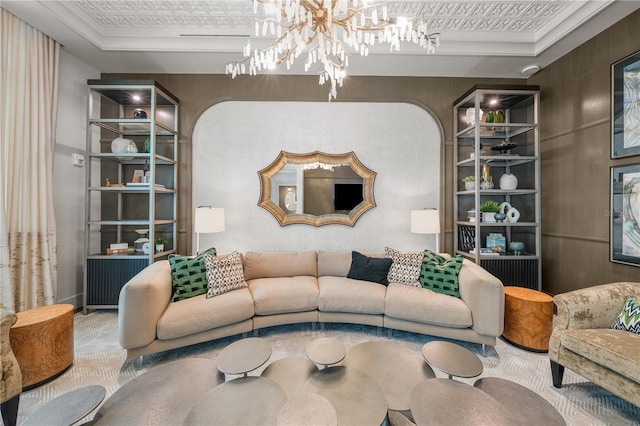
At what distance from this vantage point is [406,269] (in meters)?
2.82

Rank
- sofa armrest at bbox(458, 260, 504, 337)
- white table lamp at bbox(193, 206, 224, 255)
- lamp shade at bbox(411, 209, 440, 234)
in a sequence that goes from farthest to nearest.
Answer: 1. lamp shade at bbox(411, 209, 440, 234)
2. white table lamp at bbox(193, 206, 224, 255)
3. sofa armrest at bbox(458, 260, 504, 337)

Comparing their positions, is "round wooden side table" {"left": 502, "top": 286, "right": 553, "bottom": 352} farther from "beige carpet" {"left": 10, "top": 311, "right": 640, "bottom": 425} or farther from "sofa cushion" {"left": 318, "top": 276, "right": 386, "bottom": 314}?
"sofa cushion" {"left": 318, "top": 276, "right": 386, "bottom": 314}

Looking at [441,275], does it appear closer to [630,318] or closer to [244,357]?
[630,318]

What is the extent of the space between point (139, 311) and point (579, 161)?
4.63 m

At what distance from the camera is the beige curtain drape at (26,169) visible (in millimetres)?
2375

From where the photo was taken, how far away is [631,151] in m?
2.35

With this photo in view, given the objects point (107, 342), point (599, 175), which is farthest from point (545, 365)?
point (107, 342)

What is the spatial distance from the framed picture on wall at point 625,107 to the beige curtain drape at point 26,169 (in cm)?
573

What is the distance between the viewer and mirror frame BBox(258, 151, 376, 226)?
3.51 meters

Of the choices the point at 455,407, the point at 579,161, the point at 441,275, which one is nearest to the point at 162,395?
the point at 455,407

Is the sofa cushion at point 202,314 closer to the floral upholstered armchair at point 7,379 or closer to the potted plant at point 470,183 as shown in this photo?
the floral upholstered armchair at point 7,379

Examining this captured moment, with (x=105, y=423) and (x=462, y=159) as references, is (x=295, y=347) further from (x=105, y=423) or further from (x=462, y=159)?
(x=462, y=159)

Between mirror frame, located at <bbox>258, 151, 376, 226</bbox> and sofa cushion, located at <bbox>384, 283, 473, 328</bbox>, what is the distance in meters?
1.29

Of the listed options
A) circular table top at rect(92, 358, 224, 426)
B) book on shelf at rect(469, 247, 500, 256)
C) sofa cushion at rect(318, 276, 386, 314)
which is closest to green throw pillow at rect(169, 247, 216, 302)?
circular table top at rect(92, 358, 224, 426)
